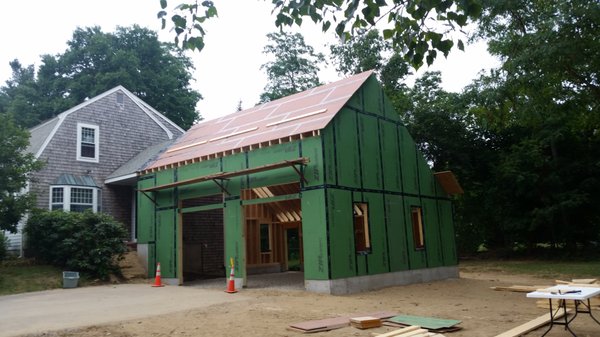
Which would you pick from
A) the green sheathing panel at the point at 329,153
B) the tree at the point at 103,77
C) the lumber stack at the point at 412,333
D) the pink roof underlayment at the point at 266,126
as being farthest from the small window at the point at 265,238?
the tree at the point at 103,77

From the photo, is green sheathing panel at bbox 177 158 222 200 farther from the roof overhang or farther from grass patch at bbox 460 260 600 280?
grass patch at bbox 460 260 600 280

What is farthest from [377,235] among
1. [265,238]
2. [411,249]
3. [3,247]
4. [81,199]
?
[81,199]

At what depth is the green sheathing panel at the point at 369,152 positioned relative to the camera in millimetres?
14281

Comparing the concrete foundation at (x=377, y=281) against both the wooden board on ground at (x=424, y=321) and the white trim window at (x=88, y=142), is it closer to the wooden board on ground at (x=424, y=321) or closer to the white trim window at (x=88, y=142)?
the wooden board on ground at (x=424, y=321)

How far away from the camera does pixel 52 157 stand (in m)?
19.6

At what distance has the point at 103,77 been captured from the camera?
32906mm

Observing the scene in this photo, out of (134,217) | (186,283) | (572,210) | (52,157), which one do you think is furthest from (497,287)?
(52,157)

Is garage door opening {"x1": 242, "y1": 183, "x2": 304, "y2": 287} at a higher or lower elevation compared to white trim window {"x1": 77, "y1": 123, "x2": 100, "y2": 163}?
lower

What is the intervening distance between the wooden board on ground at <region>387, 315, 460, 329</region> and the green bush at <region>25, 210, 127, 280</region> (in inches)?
444

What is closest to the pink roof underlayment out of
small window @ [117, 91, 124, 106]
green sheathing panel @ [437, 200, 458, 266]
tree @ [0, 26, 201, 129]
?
small window @ [117, 91, 124, 106]

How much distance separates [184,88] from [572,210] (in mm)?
28841

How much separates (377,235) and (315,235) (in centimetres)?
250

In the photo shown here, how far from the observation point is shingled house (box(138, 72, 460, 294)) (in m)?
12.7

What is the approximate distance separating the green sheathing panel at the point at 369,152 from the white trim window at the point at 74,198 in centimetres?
1198
